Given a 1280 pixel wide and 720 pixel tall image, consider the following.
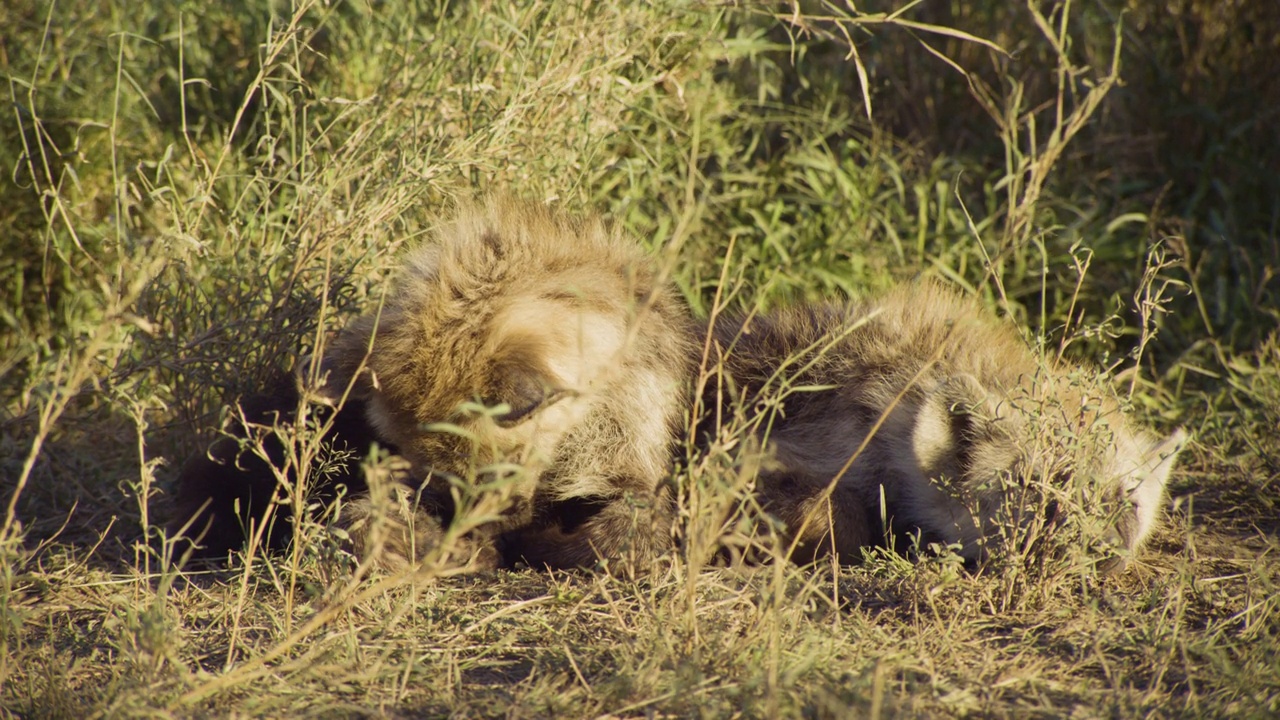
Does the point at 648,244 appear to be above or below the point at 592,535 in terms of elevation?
above

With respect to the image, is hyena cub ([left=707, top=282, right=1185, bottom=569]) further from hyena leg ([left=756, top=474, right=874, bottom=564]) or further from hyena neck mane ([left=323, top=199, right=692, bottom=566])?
hyena neck mane ([left=323, top=199, right=692, bottom=566])

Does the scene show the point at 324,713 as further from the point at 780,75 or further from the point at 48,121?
the point at 780,75

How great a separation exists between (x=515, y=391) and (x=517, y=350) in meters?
0.14

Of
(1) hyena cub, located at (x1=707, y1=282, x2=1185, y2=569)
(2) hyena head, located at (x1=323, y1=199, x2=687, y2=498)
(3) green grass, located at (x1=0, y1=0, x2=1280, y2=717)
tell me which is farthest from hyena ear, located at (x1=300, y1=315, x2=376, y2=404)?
(1) hyena cub, located at (x1=707, y1=282, x2=1185, y2=569)

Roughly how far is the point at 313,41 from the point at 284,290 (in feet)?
6.83

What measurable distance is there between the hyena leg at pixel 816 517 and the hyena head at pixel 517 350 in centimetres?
36

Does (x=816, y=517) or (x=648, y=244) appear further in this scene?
(x=648, y=244)

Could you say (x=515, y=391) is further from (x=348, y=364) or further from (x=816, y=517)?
(x=816, y=517)

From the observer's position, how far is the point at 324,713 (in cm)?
242

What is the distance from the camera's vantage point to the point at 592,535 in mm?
3322

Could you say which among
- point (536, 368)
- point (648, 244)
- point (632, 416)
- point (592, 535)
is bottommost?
point (592, 535)

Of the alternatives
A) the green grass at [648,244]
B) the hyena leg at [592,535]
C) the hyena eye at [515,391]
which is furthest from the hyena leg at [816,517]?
the hyena eye at [515,391]

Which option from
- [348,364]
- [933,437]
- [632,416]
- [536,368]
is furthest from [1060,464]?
[348,364]

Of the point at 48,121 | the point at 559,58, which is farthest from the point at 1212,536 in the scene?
the point at 48,121
